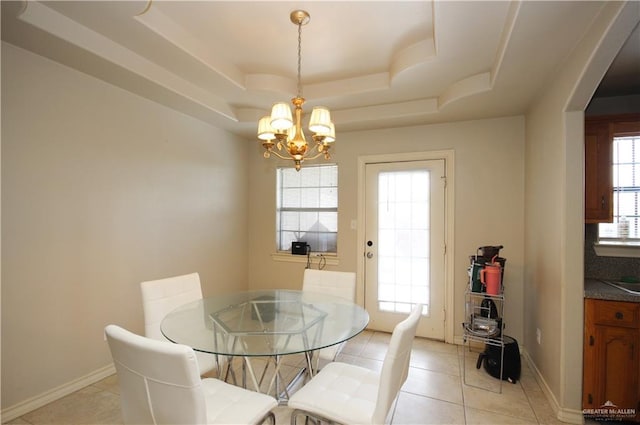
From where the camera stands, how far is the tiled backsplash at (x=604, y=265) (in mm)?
2449

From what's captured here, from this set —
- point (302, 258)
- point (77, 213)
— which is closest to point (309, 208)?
point (302, 258)

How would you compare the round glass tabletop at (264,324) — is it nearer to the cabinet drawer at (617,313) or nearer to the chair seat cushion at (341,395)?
the chair seat cushion at (341,395)

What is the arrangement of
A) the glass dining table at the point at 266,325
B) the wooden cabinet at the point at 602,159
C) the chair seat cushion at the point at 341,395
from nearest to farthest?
1. the chair seat cushion at the point at 341,395
2. the glass dining table at the point at 266,325
3. the wooden cabinet at the point at 602,159

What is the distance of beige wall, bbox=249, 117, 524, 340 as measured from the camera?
3129mm

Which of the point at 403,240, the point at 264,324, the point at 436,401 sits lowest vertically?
the point at 436,401

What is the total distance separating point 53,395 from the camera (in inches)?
85.3

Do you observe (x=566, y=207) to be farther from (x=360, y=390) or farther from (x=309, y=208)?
(x=309, y=208)

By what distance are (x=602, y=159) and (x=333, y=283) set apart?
2.34m

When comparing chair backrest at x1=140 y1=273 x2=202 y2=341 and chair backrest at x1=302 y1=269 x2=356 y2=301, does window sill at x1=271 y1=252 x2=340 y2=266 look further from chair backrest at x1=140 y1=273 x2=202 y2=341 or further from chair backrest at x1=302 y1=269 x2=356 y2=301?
chair backrest at x1=140 y1=273 x2=202 y2=341

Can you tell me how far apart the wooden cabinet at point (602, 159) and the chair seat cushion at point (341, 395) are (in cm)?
216

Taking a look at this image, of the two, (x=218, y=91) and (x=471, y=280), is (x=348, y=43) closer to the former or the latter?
(x=218, y=91)

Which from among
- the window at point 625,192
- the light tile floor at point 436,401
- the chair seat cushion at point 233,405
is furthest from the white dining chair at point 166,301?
the window at point 625,192

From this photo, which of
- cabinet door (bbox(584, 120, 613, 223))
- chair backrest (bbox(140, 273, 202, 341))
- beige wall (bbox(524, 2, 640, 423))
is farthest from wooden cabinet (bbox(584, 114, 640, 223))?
chair backrest (bbox(140, 273, 202, 341))

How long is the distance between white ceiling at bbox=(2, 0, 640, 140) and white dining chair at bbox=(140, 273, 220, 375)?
1636 mm
